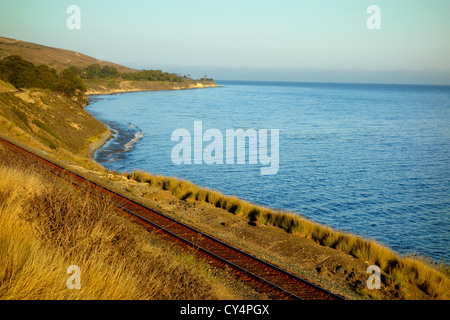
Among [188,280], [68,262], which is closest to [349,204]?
[188,280]

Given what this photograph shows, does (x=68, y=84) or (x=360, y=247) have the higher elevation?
(x=68, y=84)

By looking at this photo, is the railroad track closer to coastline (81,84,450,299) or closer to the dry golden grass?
the dry golden grass

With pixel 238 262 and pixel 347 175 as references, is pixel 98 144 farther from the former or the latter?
pixel 238 262

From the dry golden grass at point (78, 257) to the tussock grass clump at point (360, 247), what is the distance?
5924 mm

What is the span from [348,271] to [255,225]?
16.7 ft

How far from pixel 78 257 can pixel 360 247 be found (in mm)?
10119

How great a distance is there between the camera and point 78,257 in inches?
250

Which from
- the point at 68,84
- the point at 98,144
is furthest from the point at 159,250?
the point at 68,84

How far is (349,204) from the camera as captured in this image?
2462 centimetres

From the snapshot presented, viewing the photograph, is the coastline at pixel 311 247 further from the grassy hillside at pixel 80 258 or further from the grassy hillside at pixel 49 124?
the grassy hillside at pixel 49 124

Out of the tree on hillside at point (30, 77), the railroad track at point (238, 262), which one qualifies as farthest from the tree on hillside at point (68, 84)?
the railroad track at point (238, 262)

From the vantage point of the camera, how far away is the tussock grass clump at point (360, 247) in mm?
10078

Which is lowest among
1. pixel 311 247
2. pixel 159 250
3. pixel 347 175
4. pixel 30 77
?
pixel 347 175
